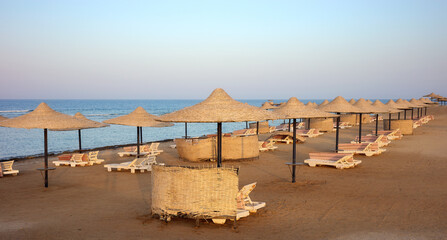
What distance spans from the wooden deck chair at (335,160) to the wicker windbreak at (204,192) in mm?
6868

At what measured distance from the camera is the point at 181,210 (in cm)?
623

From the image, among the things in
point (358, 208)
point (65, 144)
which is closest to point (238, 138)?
point (358, 208)

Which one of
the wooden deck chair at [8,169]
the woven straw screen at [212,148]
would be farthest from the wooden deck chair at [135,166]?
the wooden deck chair at [8,169]

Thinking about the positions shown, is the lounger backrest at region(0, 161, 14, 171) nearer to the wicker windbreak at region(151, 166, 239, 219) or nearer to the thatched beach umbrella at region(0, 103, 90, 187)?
the thatched beach umbrella at region(0, 103, 90, 187)

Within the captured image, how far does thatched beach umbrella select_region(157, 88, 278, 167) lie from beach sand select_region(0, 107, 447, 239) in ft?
6.01

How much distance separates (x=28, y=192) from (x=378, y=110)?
14.4 meters

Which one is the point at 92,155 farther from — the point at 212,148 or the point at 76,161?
the point at 212,148

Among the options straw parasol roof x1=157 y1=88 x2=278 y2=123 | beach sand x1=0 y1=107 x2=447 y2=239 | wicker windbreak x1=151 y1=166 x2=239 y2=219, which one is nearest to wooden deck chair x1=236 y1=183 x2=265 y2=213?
beach sand x1=0 y1=107 x2=447 y2=239

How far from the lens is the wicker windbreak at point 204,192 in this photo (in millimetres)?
6125

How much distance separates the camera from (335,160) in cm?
1245

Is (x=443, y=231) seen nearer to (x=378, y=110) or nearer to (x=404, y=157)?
(x=404, y=157)

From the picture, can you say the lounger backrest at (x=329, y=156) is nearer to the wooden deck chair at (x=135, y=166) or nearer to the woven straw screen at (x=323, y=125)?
the wooden deck chair at (x=135, y=166)

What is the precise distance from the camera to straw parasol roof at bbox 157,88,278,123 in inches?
287

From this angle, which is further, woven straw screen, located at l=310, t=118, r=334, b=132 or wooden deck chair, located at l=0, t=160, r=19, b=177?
woven straw screen, located at l=310, t=118, r=334, b=132
